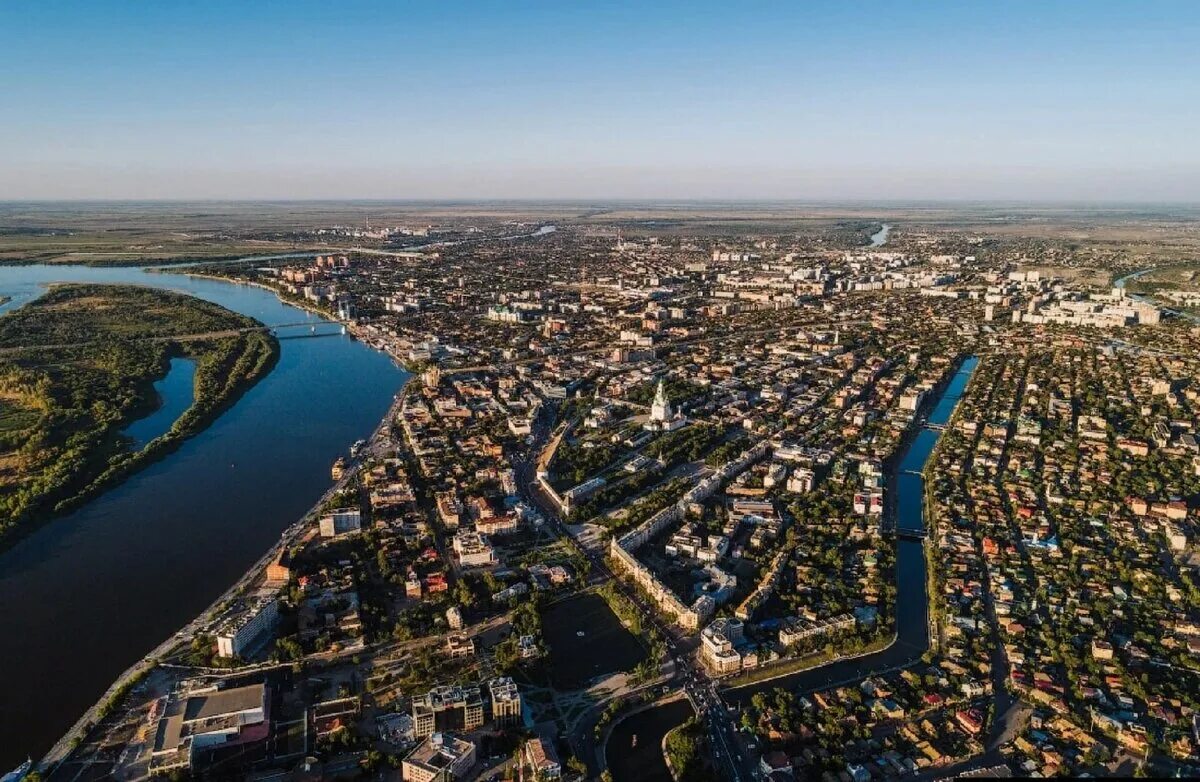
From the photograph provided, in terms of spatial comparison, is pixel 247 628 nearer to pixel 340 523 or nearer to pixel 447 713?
pixel 447 713

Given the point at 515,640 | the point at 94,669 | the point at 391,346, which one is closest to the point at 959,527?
the point at 515,640

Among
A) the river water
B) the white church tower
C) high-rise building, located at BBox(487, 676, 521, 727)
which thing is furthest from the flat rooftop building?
the river water

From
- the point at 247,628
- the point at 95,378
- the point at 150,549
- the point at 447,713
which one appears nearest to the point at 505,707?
the point at 447,713

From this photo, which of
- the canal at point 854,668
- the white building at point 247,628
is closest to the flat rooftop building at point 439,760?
the canal at point 854,668

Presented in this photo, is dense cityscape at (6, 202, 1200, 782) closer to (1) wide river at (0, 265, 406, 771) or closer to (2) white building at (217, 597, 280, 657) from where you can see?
(2) white building at (217, 597, 280, 657)

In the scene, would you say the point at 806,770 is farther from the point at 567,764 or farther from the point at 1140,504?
the point at 1140,504
